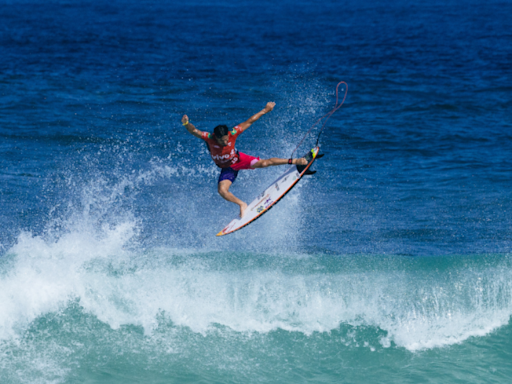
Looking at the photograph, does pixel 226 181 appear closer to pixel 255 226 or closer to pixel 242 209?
pixel 242 209

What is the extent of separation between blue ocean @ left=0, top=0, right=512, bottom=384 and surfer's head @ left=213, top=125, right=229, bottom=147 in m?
2.35

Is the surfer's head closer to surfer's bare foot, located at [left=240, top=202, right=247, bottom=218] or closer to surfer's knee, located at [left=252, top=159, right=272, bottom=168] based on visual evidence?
surfer's knee, located at [left=252, top=159, right=272, bottom=168]

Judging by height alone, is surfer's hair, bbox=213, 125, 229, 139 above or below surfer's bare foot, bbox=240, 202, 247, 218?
above

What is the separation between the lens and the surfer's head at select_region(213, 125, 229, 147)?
31.3 ft

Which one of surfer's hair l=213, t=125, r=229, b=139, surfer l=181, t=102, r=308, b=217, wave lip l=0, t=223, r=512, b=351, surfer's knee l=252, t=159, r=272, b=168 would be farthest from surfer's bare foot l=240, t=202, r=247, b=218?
surfer's hair l=213, t=125, r=229, b=139

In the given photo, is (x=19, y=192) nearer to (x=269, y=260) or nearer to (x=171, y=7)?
(x=269, y=260)

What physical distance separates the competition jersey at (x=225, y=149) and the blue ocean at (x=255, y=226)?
6.42 ft

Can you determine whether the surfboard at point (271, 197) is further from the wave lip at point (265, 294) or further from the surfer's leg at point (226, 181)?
the wave lip at point (265, 294)

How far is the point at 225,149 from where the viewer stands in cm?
1002

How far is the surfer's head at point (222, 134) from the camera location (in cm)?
954

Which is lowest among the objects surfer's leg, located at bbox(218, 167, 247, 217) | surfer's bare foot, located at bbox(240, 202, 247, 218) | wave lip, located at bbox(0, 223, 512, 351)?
wave lip, located at bbox(0, 223, 512, 351)

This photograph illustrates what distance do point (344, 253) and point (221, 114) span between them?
1250 cm

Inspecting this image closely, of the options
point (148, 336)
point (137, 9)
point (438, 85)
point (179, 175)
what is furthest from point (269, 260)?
point (137, 9)

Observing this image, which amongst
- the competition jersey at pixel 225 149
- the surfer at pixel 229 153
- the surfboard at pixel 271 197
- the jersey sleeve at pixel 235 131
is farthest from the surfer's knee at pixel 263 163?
the jersey sleeve at pixel 235 131
